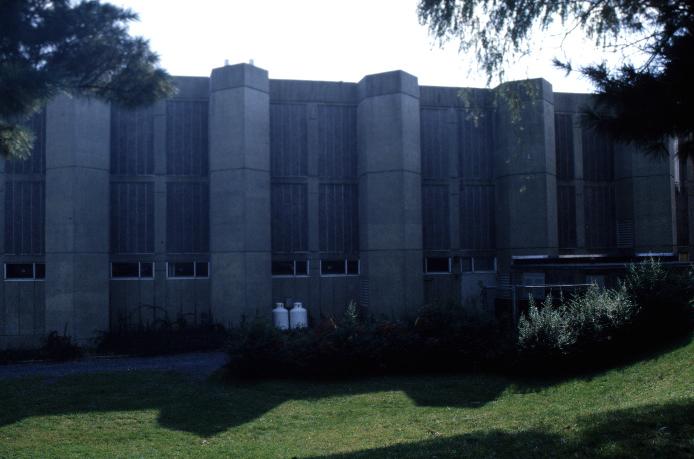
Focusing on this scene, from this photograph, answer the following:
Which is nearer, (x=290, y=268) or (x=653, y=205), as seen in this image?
(x=290, y=268)

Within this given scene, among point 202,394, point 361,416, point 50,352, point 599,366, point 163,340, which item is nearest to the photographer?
point 361,416

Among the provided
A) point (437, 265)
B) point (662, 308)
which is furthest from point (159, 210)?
point (662, 308)

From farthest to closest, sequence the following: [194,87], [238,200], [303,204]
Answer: [303,204] → [194,87] → [238,200]

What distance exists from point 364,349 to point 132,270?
1015 cm

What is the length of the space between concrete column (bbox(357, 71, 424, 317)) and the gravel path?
617cm

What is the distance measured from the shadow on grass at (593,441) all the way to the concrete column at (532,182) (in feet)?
43.4

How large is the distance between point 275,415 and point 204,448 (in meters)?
2.21

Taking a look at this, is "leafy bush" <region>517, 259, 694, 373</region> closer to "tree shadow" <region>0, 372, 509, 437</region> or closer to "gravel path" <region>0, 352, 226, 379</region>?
"tree shadow" <region>0, 372, 509, 437</region>

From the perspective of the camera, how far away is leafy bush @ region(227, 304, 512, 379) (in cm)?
1385

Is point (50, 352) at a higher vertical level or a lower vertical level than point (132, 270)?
lower

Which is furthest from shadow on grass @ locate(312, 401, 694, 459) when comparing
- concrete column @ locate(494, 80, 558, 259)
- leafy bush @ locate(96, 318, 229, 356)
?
concrete column @ locate(494, 80, 558, 259)

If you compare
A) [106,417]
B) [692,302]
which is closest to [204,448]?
[106,417]

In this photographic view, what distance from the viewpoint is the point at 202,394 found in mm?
12406

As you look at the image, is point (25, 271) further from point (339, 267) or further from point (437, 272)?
point (437, 272)
